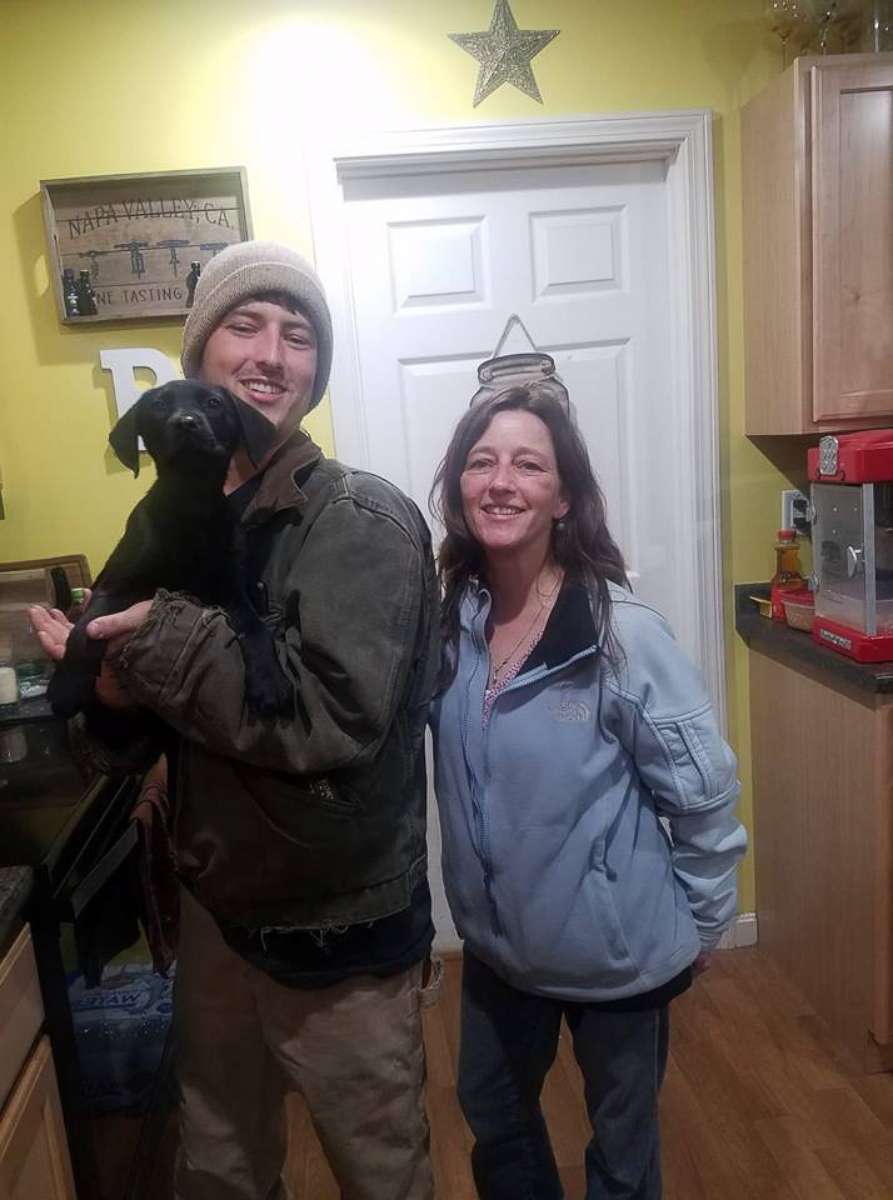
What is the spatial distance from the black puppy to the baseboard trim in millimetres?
1894

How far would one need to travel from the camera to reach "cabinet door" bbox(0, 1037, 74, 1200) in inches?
38.6

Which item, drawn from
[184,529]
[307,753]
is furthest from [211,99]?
[307,753]

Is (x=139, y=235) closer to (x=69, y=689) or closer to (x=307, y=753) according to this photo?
(x=69, y=689)

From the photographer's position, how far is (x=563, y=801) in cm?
109

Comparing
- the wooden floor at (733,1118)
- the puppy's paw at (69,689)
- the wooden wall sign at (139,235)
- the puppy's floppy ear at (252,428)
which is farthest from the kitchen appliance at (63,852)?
the wooden wall sign at (139,235)

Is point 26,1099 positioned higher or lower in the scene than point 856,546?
lower

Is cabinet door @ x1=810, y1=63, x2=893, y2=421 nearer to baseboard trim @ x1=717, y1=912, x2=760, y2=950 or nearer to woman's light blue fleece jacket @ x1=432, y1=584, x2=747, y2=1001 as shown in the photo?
woman's light blue fleece jacket @ x1=432, y1=584, x2=747, y2=1001

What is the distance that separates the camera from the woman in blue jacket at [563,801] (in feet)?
3.59

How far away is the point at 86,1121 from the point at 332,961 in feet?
1.88

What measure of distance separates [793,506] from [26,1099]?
198cm

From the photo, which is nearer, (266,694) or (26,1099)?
(266,694)

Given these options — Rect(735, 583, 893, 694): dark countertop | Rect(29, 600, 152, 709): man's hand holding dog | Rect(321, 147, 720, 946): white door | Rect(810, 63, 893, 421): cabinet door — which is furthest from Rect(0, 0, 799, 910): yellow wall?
Rect(29, 600, 152, 709): man's hand holding dog

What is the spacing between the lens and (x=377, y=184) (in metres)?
2.01

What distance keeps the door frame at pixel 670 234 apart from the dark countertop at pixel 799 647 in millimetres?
65
